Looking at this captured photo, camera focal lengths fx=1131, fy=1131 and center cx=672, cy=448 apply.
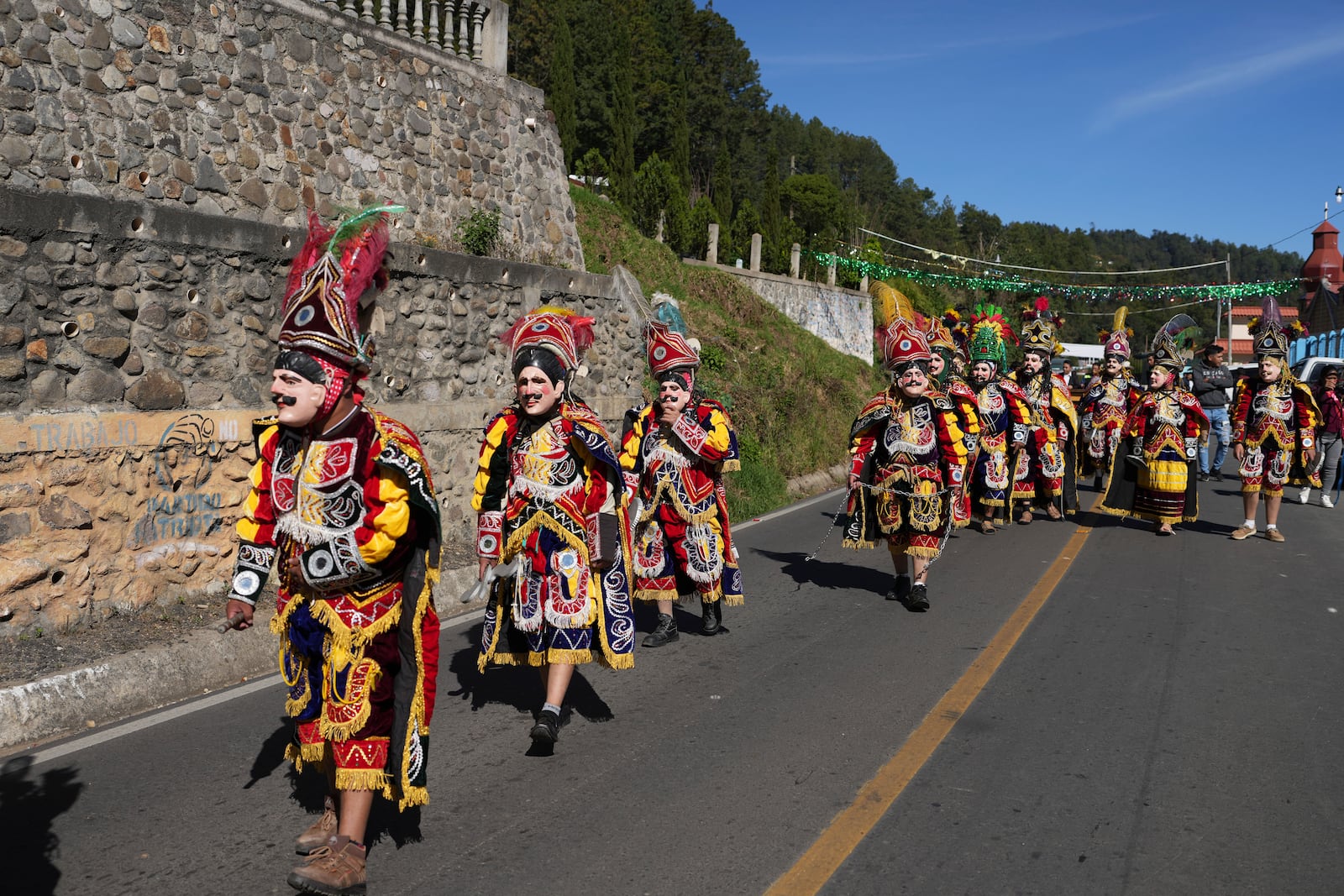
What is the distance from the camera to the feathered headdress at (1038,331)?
1500 centimetres

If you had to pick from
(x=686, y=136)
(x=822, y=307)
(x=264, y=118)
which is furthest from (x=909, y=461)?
(x=686, y=136)

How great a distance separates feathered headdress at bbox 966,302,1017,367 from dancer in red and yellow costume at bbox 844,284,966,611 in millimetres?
3723

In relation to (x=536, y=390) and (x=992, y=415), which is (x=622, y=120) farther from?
(x=536, y=390)

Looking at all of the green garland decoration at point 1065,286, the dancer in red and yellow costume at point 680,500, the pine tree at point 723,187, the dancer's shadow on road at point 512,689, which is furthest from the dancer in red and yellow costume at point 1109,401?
the pine tree at point 723,187

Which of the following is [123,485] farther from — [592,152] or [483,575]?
[592,152]

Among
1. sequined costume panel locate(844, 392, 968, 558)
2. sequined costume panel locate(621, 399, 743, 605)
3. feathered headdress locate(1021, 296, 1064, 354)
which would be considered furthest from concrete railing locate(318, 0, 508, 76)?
sequined costume panel locate(844, 392, 968, 558)

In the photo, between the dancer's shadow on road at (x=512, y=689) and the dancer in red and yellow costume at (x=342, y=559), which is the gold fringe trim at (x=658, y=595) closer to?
the dancer's shadow on road at (x=512, y=689)

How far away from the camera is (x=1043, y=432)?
13.9m

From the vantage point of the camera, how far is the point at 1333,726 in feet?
20.0

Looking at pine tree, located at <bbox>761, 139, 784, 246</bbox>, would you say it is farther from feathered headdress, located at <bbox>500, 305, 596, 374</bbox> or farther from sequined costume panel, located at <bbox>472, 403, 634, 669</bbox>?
sequined costume panel, located at <bbox>472, 403, 634, 669</bbox>

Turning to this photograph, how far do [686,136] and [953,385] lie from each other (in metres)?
30.7

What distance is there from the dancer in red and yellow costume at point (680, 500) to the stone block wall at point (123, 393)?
9.47 feet

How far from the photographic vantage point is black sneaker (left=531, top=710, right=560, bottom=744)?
5445 millimetres

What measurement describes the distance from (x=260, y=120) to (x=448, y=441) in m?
3.95
